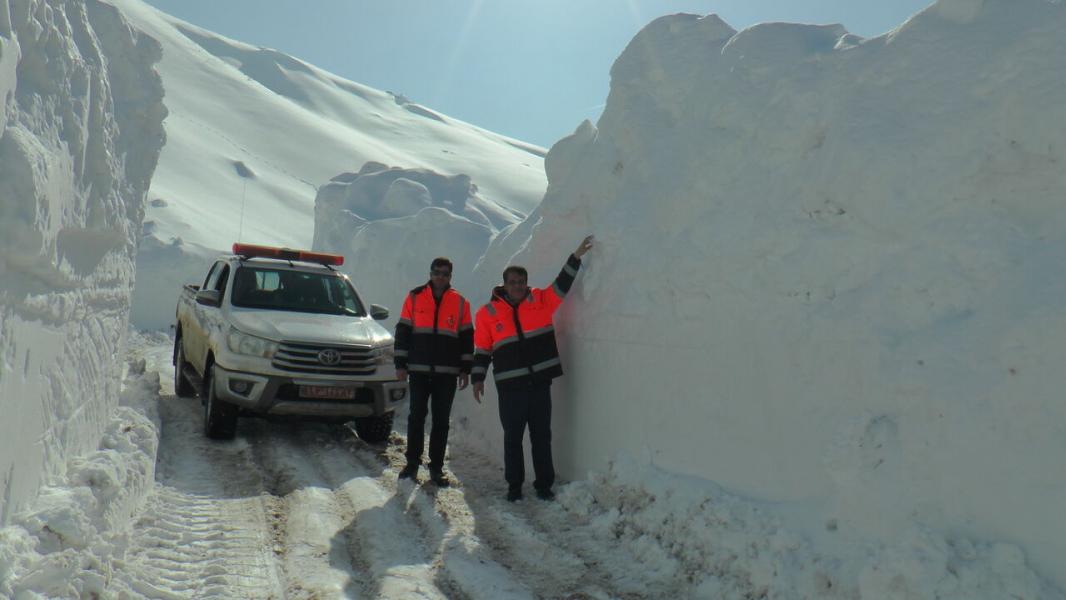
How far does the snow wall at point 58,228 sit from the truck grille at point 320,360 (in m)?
1.60

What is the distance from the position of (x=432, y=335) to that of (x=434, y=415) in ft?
2.15

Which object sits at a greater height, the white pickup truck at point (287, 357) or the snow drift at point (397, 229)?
the snow drift at point (397, 229)

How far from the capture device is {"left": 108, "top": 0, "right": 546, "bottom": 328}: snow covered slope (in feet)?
95.8

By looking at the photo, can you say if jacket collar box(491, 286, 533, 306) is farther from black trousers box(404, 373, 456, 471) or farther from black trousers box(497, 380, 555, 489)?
black trousers box(404, 373, 456, 471)

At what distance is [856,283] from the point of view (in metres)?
4.20

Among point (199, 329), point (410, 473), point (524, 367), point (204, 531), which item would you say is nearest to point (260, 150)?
point (199, 329)

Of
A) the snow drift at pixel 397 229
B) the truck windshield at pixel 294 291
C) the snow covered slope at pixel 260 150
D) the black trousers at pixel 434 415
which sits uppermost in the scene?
the snow covered slope at pixel 260 150

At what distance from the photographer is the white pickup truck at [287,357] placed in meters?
7.05

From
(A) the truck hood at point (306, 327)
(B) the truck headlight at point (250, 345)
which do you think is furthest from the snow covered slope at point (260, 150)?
(B) the truck headlight at point (250, 345)

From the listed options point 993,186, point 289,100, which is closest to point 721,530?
point 993,186

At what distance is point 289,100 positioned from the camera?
304 feet

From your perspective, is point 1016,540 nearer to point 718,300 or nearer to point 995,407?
point 995,407

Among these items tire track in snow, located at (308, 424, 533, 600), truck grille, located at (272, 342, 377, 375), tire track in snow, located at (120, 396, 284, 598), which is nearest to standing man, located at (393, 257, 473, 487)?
tire track in snow, located at (308, 424, 533, 600)

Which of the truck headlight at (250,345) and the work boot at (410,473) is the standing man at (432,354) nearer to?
the work boot at (410,473)
